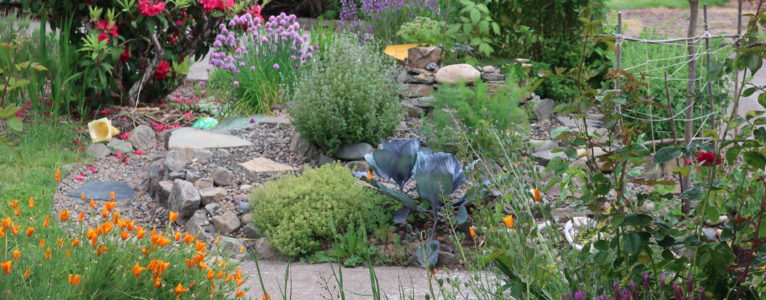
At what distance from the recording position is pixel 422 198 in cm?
421

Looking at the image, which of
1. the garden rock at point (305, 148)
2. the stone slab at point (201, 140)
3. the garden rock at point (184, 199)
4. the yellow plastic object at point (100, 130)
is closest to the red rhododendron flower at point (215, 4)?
the stone slab at point (201, 140)

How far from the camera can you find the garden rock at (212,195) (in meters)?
4.73

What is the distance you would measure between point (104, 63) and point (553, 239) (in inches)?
171

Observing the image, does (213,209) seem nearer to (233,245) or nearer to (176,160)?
(233,245)

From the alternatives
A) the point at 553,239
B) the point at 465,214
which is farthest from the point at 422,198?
the point at 553,239

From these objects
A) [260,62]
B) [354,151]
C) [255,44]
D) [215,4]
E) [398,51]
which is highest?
[215,4]

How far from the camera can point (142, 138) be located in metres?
5.96

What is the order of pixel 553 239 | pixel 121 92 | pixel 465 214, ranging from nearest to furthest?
1. pixel 553 239
2. pixel 465 214
3. pixel 121 92

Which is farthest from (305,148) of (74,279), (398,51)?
(74,279)

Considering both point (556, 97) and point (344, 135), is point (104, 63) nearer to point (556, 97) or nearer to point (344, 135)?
point (344, 135)

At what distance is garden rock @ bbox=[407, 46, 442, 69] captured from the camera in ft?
22.2

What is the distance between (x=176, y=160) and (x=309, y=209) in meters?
1.35

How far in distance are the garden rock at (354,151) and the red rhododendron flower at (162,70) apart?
196 centimetres

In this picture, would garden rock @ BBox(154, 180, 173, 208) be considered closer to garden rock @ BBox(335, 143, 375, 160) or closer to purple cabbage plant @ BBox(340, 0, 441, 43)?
garden rock @ BBox(335, 143, 375, 160)
